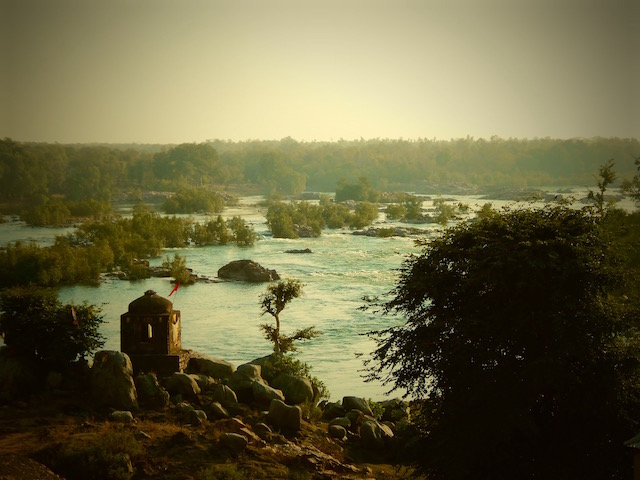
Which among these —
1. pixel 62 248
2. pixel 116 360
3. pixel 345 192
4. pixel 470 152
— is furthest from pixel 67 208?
pixel 470 152

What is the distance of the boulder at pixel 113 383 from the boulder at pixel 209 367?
2393 millimetres

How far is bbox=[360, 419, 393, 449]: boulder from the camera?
15.8m

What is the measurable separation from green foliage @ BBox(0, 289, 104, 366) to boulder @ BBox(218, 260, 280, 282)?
82.0ft

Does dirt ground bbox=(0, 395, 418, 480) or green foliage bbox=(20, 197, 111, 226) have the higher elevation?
green foliage bbox=(20, 197, 111, 226)

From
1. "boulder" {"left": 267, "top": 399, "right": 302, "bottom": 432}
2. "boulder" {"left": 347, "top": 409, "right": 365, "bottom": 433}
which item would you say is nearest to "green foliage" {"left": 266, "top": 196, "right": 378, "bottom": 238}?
"boulder" {"left": 347, "top": 409, "right": 365, "bottom": 433}

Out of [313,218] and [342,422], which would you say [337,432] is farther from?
[313,218]

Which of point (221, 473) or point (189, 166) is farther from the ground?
point (189, 166)

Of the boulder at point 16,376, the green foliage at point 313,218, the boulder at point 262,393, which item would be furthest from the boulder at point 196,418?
the green foliage at point 313,218

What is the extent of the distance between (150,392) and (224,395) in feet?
5.12

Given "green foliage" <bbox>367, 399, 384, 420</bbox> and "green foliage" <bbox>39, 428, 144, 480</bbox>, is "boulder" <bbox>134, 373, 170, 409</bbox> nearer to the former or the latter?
"green foliage" <bbox>39, 428, 144, 480</bbox>

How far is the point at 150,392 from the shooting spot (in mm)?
14898

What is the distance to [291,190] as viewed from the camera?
95.1 metres

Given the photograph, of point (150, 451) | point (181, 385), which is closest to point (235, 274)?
point (181, 385)

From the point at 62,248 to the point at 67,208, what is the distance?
21.1 metres
